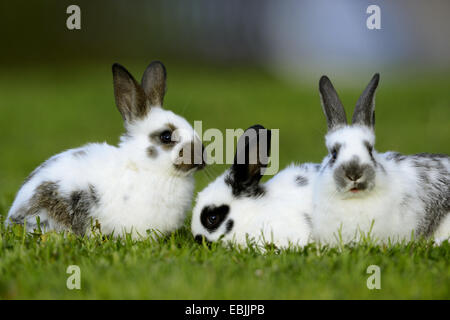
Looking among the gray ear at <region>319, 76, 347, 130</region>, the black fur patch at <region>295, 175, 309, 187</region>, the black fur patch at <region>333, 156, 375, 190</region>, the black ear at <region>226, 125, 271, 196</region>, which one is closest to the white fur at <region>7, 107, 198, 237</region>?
the black ear at <region>226, 125, 271, 196</region>

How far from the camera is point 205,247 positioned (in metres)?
4.66

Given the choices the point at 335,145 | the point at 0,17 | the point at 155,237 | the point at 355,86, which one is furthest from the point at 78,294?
the point at 0,17

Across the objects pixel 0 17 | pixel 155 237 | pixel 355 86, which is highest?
pixel 0 17

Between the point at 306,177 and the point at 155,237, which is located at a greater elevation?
the point at 306,177

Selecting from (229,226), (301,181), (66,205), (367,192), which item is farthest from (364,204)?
(66,205)

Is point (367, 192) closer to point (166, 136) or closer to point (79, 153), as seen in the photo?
point (166, 136)

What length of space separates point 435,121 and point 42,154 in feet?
34.9

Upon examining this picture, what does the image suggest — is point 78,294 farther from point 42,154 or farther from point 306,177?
point 42,154

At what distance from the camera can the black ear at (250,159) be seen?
5191 millimetres

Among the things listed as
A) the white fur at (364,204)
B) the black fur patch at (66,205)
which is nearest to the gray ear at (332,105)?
the white fur at (364,204)

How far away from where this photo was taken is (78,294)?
3623mm

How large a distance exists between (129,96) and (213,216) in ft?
4.90

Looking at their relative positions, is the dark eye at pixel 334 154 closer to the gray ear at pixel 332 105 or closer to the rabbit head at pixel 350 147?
the rabbit head at pixel 350 147
